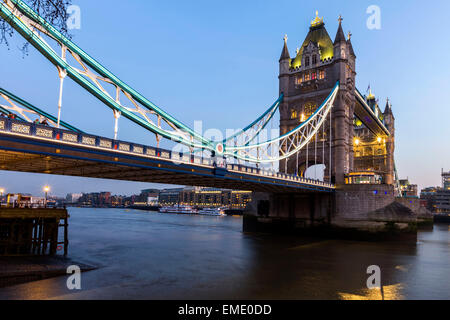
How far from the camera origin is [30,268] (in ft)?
50.8

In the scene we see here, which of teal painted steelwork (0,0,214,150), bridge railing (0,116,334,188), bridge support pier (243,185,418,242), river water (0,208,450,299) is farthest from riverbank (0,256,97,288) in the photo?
bridge support pier (243,185,418,242)

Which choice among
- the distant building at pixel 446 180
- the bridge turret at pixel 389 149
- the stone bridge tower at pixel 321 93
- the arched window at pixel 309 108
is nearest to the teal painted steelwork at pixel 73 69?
the stone bridge tower at pixel 321 93

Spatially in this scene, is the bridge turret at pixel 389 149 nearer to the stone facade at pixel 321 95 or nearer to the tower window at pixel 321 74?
the stone facade at pixel 321 95

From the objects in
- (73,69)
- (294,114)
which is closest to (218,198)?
(294,114)

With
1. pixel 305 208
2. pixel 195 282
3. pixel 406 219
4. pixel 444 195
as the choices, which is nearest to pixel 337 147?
pixel 305 208

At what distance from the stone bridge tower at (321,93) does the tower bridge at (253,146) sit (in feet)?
0.48

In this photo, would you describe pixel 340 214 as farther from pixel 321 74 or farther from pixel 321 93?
pixel 321 74

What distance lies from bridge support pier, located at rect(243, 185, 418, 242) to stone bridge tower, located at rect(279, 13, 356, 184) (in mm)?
4456

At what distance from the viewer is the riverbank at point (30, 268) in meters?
14.3

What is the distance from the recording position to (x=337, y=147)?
44031mm

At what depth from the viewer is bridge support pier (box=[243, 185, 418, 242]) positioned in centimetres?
3466

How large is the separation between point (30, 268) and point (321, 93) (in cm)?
4189
